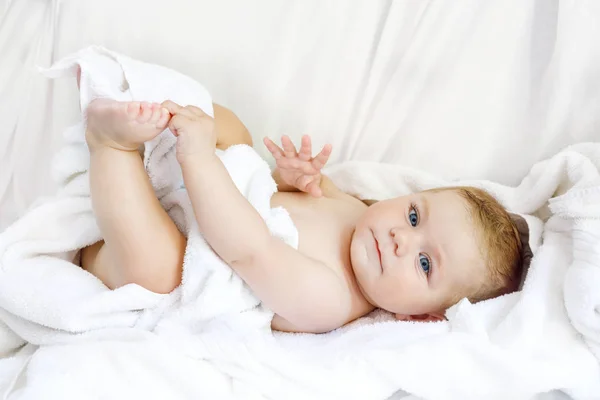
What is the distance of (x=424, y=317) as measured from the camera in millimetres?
1127

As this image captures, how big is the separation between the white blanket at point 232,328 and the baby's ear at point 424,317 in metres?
0.03

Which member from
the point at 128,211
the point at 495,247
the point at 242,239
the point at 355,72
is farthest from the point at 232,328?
the point at 355,72

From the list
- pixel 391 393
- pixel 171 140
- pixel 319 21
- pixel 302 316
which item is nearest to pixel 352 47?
pixel 319 21

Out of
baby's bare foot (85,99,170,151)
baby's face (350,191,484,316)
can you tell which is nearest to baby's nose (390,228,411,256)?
baby's face (350,191,484,316)

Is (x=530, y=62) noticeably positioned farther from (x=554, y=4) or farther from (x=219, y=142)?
(x=219, y=142)

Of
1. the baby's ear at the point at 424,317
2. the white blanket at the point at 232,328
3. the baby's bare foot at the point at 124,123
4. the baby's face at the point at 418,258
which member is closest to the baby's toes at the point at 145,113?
the baby's bare foot at the point at 124,123

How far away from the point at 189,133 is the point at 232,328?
1.00ft

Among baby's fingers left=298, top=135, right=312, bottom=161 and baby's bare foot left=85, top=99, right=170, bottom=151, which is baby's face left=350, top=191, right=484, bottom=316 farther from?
baby's bare foot left=85, top=99, right=170, bottom=151

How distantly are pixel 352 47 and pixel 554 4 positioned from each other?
1.37 feet

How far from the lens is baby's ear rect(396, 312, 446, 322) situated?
1104 mm

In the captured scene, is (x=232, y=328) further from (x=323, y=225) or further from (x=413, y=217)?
(x=413, y=217)

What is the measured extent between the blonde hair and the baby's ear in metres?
0.05

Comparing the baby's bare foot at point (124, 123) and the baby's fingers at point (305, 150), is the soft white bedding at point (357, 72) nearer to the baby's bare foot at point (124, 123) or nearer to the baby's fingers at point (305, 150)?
the baby's fingers at point (305, 150)

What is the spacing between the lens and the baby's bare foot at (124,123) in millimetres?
897
